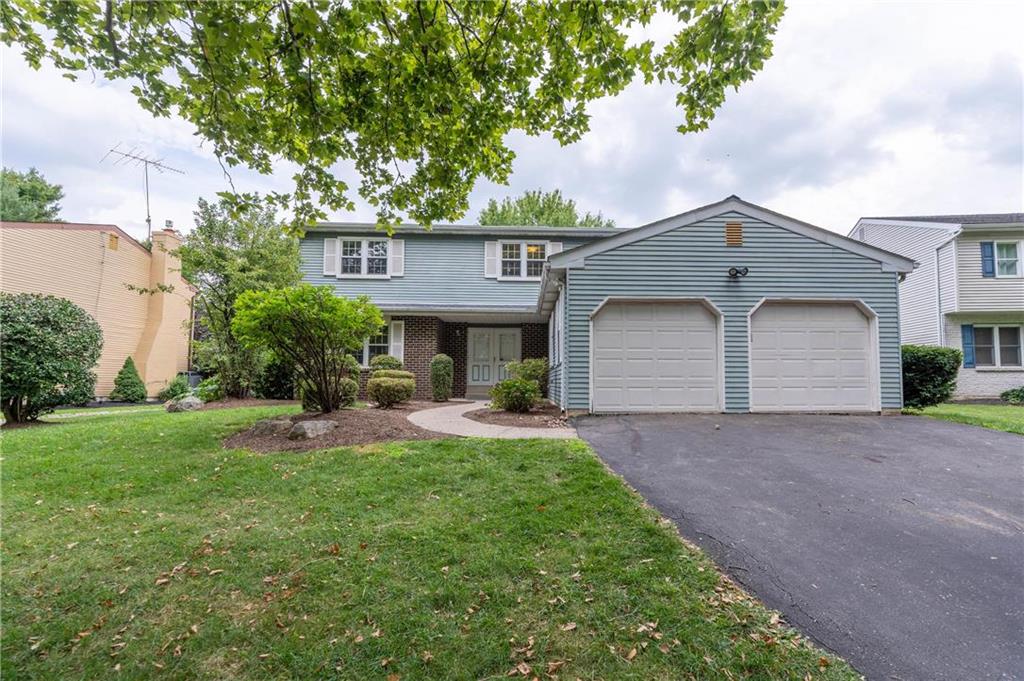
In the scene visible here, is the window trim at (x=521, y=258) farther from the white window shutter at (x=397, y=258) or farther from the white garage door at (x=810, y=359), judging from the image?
the white garage door at (x=810, y=359)

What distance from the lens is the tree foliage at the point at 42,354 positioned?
8.09 m

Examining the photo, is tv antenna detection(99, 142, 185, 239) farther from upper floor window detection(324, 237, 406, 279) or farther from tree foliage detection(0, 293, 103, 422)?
tree foliage detection(0, 293, 103, 422)

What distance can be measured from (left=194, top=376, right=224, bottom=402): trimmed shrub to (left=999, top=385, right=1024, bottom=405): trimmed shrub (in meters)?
23.2

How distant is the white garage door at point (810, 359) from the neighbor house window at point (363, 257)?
11.3 meters

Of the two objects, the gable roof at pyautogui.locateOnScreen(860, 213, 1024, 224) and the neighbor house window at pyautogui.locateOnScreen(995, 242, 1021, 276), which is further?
the gable roof at pyautogui.locateOnScreen(860, 213, 1024, 224)

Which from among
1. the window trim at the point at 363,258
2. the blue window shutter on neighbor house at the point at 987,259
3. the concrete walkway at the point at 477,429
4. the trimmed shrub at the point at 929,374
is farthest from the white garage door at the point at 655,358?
the blue window shutter on neighbor house at the point at 987,259

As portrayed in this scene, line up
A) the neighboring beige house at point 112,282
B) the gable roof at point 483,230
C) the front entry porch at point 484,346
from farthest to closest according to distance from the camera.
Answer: the front entry porch at point 484,346
the gable roof at point 483,230
the neighboring beige house at point 112,282

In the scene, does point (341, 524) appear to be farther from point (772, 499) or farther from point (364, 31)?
point (364, 31)

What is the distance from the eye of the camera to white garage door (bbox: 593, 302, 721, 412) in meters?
9.00

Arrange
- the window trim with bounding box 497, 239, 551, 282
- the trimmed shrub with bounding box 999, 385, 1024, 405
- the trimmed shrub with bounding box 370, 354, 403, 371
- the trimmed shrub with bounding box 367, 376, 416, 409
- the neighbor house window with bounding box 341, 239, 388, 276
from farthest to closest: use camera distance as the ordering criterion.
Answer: the window trim with bounding box 497, 239, 551, 282
the neighbor house window with bounding box 341, 239, 388, 276
the trimmed shrub with bounding box 370, 354, 403, 371
the trimmed shrub with bounding box 999, 385, 1024, 405
the trimmed shrub with bounding box 367, 376, 416, 409

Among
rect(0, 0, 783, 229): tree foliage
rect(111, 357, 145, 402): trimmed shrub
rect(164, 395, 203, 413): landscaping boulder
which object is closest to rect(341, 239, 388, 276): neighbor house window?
rect(164, 395, 203, 413): landscaping boulder

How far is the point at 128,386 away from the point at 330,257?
841cm

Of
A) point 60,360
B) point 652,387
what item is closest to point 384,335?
point 60,360

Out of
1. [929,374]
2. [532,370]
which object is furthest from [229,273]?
[929,374]
